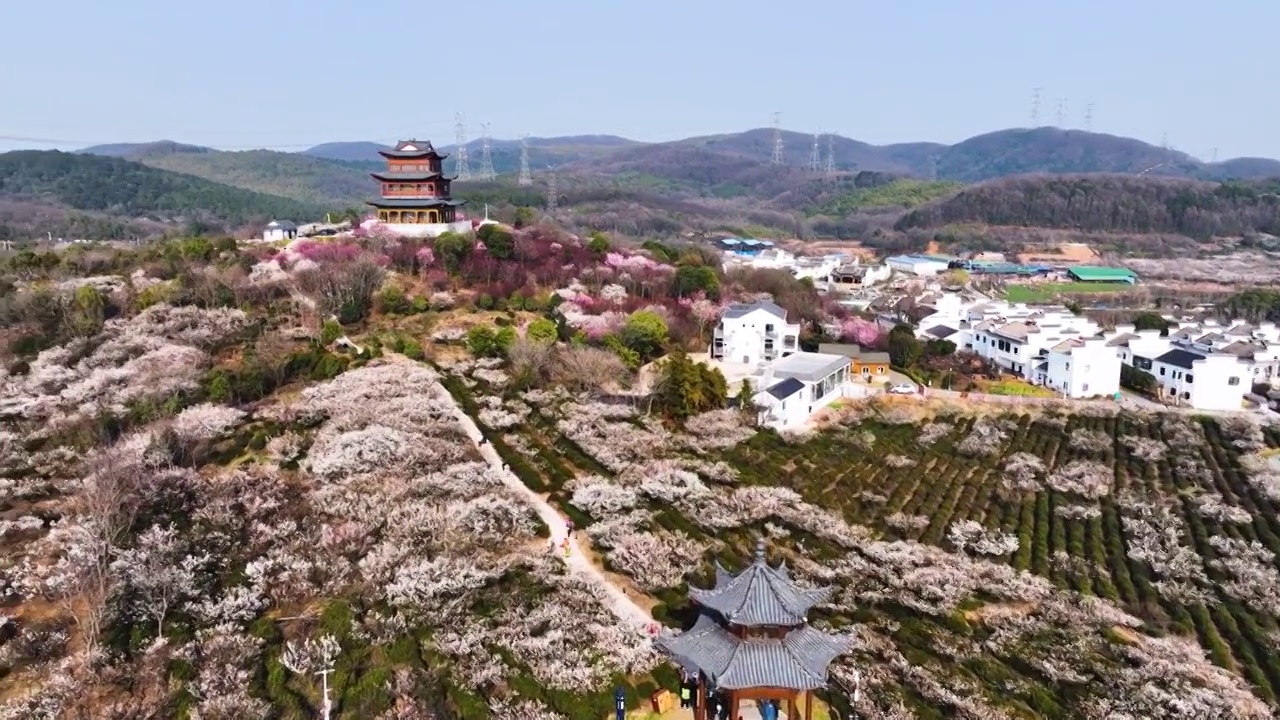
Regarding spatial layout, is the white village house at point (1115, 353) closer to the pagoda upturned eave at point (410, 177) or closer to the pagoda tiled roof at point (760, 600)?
the pagoda upturned eave at point (410, 177)

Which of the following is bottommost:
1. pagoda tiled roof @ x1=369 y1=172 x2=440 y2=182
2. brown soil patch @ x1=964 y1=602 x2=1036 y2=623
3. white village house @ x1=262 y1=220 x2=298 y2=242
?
brown soil patch @ x1=964 y1=602 x2=1036 y2=623

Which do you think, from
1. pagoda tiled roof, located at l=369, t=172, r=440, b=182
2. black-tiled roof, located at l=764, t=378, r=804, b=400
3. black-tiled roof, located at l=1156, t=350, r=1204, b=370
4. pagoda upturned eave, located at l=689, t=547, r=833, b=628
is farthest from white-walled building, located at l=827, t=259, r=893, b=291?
pagoda upturned eave, located at l=689, t=547, r=833, b=628

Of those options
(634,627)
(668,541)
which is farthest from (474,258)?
(634,627)

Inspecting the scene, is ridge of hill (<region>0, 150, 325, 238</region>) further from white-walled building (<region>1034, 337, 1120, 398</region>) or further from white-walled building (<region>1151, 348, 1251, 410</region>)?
white-walled building (<region>1151, 348, 1251, 410</region>)

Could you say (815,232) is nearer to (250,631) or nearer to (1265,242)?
(1265,242)

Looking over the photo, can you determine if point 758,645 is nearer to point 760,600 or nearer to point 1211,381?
point 760,600

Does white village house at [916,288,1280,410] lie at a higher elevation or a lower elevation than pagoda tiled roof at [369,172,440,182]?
lower

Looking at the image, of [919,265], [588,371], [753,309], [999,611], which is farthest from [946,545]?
[919,265]

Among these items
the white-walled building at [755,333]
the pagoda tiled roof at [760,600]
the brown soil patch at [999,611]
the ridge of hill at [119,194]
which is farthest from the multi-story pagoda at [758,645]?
the ridge of hill at [119,194]
